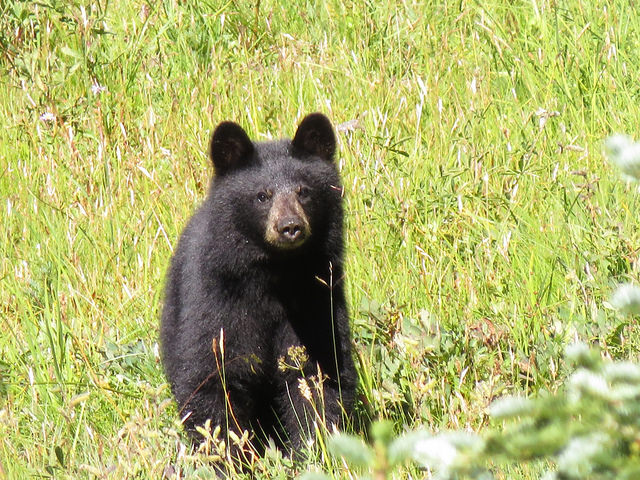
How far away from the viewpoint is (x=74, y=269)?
5.07m

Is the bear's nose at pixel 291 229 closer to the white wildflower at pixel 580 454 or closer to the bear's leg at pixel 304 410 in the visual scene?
the bear's leg at pixel 304 410

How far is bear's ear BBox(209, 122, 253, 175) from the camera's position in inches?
167

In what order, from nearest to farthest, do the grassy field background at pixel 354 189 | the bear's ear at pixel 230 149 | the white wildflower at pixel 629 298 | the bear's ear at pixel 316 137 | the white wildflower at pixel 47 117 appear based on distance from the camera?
the white wildflower at pixel 629 298
the grassy field background at pixel 354 189
the bear's ear at pixel 230 149
the bear's ear at pixel 316 137
the white wildflower at pixel 47 117

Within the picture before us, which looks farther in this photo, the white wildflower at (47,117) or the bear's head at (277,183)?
the white wildflower at (47,117)

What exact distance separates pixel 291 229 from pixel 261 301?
0.41m

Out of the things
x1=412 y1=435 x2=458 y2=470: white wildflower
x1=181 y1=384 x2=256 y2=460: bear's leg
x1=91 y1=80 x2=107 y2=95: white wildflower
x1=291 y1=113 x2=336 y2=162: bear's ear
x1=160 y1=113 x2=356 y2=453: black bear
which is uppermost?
x1=91 y1=80 x2=107 y2=95: white wildflower

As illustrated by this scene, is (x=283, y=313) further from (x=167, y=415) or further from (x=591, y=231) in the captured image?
(x=591, y=231)

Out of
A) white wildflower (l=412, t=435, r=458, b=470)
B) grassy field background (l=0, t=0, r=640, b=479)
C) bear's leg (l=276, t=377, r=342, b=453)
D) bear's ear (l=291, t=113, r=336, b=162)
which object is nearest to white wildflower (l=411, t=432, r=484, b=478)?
white wildflower (l=412, t=435, r=458, b=470)

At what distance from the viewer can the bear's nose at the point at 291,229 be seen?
3.93m

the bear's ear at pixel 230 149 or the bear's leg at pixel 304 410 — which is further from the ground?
the bear's ear at pixel 230 149

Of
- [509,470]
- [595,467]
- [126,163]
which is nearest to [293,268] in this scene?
[509,470]

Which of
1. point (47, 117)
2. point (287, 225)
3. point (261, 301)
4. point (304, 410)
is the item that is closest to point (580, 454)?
point (287, 225)

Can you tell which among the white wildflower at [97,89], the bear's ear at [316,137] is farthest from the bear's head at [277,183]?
the white wildflower at [97,89]

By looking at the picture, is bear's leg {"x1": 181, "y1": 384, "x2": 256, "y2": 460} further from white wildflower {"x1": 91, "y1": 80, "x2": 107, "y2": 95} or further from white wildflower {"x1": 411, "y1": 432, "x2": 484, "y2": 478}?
white wildflower {"x1": 91, "y1": 80, "x2": 107, "y2": 95}
